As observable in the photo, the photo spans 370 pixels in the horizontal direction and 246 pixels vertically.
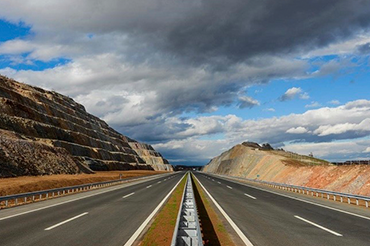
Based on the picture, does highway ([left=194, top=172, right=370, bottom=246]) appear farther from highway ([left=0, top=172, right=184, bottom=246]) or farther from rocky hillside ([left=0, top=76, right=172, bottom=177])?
rocky hillside ([left=0, top=76, right=172, bottom=177])

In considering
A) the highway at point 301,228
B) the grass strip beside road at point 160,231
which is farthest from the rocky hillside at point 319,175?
the grass strip beside road at point 160,231

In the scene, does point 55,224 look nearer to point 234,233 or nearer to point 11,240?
point 11,240

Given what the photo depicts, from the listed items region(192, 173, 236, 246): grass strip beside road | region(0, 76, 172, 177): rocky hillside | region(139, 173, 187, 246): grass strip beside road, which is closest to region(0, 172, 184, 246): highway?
region(139, 173, 187, 246): grass strip beside road

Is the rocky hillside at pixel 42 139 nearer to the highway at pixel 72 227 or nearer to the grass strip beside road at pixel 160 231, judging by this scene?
the highway at pixel 72 227

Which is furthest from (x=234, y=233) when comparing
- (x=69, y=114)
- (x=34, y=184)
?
(x=69, y=114)

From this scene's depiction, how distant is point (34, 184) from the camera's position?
30.2 meters

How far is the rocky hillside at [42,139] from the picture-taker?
41912mm

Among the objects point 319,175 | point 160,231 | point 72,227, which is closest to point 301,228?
point 160,231

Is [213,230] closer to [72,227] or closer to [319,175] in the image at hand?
[72,227]

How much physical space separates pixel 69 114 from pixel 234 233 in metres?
97.6

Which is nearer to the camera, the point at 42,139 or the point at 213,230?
the point at 213,230

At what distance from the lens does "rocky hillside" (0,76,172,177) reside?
4191 centimetres

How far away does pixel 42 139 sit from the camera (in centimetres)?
6103

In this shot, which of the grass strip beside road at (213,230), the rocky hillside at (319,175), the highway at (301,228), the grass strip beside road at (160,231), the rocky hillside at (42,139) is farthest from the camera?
the rocky hillside at (42,139)
